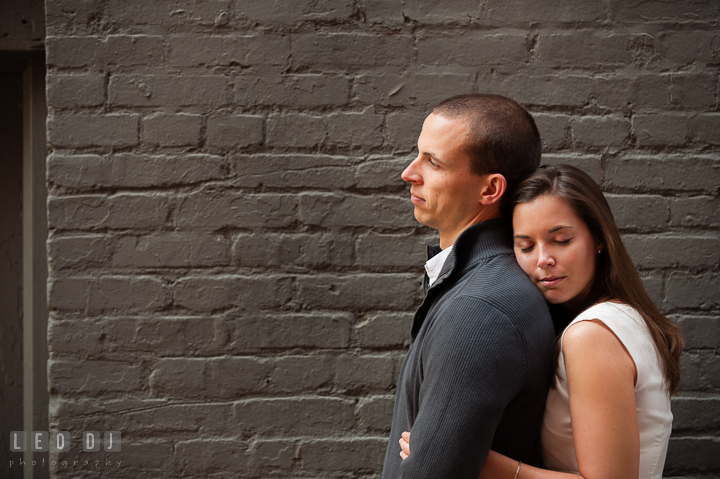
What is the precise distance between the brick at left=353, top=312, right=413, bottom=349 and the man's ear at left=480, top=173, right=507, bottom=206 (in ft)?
2.51

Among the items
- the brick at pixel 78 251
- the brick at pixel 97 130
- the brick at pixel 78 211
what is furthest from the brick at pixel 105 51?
the brick at pixel 78 251

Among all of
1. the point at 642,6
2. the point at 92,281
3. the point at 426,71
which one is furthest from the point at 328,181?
the point at 642,6

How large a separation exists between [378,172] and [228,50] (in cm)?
73

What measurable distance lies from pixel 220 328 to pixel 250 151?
67 centimetres

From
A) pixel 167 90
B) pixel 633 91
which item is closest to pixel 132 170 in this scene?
pixel 167 90

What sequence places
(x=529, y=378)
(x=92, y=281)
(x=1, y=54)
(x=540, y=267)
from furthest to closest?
1. (x=1, y=54)
2. (x=92, y=281)
3. (x=540, y=267)
4. (x=529, y=378)

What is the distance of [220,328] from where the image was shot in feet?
6.42

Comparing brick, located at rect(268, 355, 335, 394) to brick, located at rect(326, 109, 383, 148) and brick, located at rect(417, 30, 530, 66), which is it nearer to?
brick, located at rect(326, 109, 383, 148)

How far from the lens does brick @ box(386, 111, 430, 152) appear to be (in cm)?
197

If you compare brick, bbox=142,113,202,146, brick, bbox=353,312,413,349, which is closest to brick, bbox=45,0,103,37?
brick, bbox=142,113,202,146

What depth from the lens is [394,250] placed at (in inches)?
78.0

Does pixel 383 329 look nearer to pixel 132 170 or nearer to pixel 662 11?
pixel 132 170

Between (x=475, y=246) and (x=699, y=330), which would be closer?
(x=475, y=246)

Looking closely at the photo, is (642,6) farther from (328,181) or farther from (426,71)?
(328,181)
